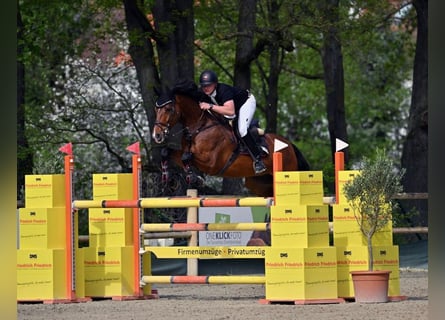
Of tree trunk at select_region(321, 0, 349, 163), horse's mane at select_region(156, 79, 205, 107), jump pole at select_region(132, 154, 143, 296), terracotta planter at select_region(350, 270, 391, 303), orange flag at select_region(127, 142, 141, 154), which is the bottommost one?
terracotta planter at select_region(350, 270, 391, 303)

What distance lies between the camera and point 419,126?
18.8 m

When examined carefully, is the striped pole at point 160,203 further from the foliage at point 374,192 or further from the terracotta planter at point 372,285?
the terracotta planter at point 372,285

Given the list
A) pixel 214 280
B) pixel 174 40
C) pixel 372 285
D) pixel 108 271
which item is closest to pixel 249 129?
pixel 108 271

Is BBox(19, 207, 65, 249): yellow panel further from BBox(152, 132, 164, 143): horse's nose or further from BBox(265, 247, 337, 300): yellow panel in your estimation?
BBox(265, 247, 337, 300): yellow panel

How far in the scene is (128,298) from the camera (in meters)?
10.5

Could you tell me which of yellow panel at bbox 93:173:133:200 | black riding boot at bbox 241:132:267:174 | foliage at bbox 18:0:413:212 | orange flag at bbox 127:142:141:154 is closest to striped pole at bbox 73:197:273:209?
yellow panel at bbox 93:173:133:200

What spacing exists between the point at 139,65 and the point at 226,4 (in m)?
6.37

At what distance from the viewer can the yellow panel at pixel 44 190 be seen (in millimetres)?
9977

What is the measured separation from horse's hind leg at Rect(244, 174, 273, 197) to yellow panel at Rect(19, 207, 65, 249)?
159 inches

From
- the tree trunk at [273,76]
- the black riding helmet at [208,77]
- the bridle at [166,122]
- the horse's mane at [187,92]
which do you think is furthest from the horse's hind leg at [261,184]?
the tree trunk at [273,76]

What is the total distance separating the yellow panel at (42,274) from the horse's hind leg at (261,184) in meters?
4.12

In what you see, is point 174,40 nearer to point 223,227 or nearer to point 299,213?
point 223,227

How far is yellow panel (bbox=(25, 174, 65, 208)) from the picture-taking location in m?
9.98
